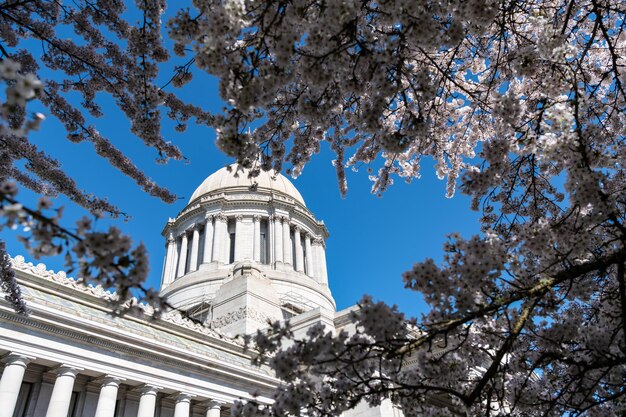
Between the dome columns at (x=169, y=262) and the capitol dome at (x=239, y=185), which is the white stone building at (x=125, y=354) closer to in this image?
the dome columns at (x=169, y=262)

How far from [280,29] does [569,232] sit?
5048mm

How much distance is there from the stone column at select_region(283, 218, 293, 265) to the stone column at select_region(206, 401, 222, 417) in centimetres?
A: 2462

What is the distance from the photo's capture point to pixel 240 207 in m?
46.3

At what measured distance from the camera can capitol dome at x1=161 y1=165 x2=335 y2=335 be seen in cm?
3981

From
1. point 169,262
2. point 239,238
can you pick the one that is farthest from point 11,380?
point 169,262

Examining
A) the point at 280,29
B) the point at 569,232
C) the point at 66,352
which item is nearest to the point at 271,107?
the point at 280,29

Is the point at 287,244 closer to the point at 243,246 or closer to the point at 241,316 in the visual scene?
the point at 243,246

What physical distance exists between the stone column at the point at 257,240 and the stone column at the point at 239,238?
117 centimetres

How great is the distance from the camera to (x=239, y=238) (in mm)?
44031

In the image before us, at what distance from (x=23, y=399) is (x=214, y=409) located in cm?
702

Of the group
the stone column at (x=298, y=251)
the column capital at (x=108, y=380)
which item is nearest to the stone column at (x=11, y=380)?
the column capital at (x=108, y=380)

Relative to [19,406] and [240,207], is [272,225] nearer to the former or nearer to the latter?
[240,207]

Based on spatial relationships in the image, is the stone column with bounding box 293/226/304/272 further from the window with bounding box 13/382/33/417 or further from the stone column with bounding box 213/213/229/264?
the window with bounding box 13/382/33/417

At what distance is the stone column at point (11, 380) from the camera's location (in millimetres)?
13227
